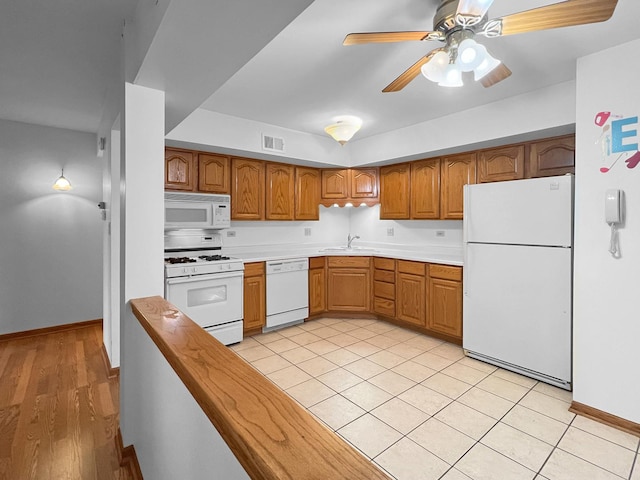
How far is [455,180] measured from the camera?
12.2 ft

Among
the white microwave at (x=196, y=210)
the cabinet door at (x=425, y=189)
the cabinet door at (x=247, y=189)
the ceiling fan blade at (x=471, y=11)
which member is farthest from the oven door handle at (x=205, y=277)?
the ceiling fan blade at (x=471, y=11)

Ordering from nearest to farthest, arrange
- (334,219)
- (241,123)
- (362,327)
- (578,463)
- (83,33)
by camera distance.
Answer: (578,463)
(83,33)
(241,123)
(362,327)
(334,219)

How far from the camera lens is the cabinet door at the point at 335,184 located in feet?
A: 15.4

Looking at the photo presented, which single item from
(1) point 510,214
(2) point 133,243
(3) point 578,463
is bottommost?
(3) point 578,463

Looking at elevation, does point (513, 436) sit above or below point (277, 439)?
below

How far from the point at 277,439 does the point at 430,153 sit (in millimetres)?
3671

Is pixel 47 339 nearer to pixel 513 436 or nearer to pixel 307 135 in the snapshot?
pixel 307 135

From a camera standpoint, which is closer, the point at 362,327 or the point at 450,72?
the point at 450,72

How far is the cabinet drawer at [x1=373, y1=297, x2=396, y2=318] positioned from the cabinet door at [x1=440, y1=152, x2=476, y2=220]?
122 cm

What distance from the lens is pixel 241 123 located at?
3.60 metres

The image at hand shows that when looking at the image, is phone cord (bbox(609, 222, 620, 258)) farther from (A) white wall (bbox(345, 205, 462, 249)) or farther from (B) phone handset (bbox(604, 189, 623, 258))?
(A) white wall (bbox(345, 205, 462, 249))

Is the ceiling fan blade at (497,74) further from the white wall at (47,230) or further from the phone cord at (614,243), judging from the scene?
the white wall at (47,230)

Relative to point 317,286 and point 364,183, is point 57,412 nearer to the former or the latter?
point 317,286

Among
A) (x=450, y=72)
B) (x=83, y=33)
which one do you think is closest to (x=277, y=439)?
(x=450, y=72)
